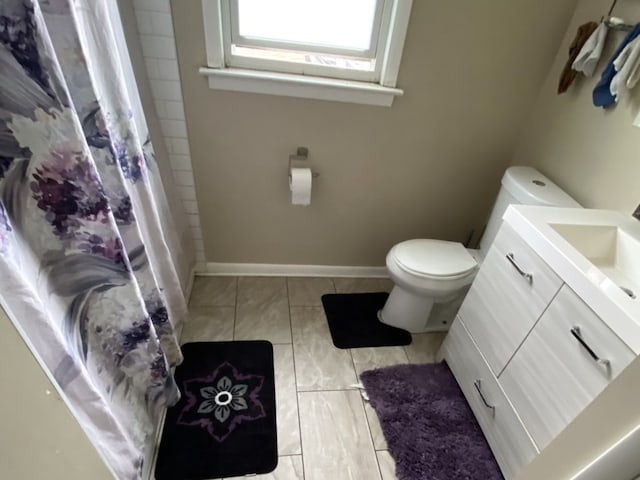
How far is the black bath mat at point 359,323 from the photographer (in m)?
1.80

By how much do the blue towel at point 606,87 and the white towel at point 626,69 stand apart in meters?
0.03

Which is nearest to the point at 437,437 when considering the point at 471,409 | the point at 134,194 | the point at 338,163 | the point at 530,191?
the point at 471,409

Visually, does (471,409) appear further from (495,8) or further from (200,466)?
(495,8)

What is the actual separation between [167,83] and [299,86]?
547 millimetres

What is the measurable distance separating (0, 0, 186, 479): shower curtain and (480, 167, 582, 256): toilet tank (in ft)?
4.73

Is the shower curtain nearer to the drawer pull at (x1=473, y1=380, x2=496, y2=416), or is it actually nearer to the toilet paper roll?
the toilet paper roll

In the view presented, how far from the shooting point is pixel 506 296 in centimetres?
124

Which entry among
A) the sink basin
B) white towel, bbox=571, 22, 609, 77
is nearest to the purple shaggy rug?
the sink basin

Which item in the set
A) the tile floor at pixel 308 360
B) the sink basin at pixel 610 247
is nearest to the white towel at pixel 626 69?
the sink basin at pixel 610 247

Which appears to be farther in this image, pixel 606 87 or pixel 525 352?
pixel 606 87

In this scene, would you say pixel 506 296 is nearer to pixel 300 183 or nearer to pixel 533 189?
pixel 533 189

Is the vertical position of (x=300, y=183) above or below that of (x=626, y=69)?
below

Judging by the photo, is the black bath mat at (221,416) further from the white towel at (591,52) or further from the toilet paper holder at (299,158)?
the white towel at (591,52)

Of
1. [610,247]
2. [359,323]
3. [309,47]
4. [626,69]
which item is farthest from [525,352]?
[309,47]
